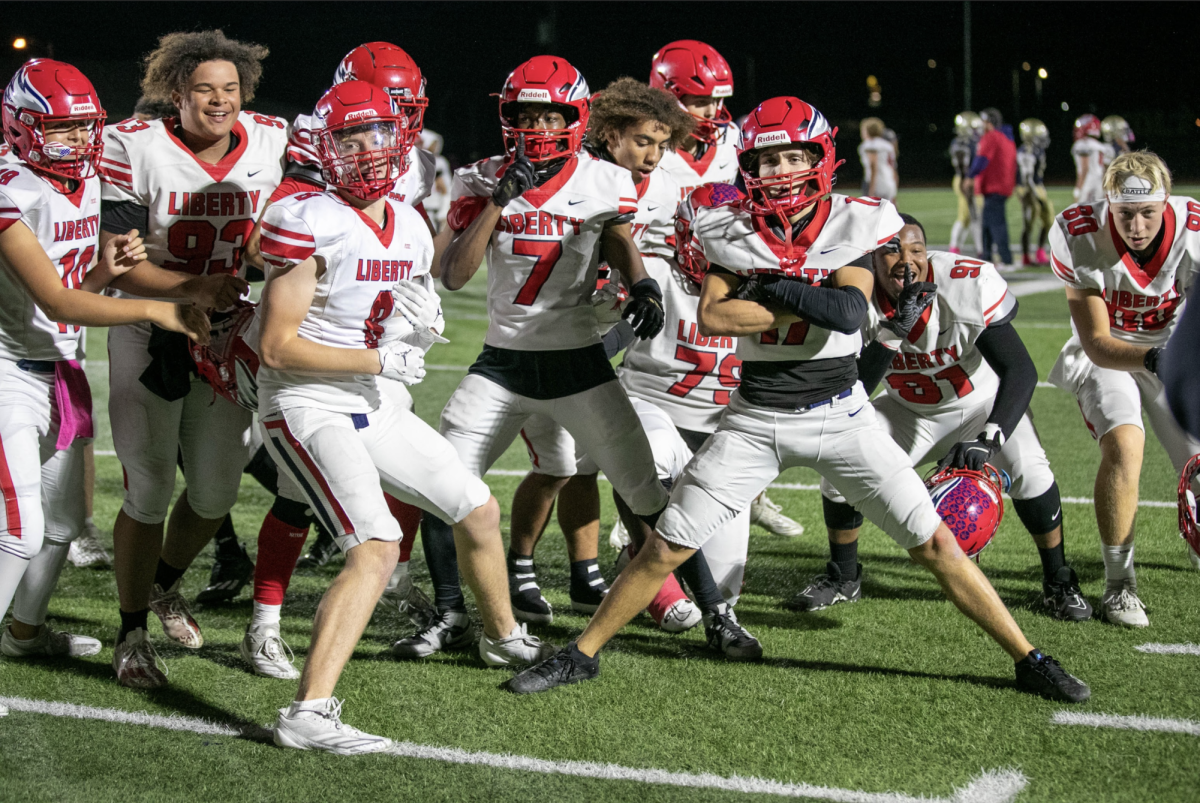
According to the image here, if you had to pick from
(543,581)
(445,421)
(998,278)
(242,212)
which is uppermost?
(242,212)

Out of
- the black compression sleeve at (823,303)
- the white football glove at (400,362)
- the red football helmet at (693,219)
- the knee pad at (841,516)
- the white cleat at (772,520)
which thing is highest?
the red football helmet at (693,219)

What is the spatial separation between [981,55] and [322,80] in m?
21.9

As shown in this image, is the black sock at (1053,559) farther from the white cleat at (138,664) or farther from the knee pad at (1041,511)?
the white cleat at (138,664)

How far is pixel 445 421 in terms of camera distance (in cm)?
387

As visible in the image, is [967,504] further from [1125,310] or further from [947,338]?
[1125,310]

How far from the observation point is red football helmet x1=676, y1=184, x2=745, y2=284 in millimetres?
3937

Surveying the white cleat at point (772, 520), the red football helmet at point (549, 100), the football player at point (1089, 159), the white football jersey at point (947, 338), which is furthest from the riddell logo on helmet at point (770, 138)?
the football player at point (1089, 159)

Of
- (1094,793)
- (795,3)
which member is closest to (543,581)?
(1094,793)

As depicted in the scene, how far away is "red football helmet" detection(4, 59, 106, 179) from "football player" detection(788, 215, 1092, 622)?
2.45m

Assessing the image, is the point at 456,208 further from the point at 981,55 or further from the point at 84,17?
the point at 981,55

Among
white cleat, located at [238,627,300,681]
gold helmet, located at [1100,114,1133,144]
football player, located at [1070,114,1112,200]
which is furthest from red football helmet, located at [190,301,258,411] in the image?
gold helmet, located at [1100,114,1133,144]

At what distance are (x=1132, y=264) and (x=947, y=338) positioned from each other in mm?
712

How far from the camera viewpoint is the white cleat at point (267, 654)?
12.3 ft

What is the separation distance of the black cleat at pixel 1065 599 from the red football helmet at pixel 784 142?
1.68m
